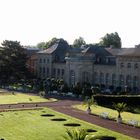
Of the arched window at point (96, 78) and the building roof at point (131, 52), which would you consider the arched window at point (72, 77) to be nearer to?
the arched window at point (96, 78)

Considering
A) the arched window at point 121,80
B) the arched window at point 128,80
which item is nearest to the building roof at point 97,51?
the arched window at point 121,80

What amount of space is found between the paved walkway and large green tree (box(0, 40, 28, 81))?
133 ft

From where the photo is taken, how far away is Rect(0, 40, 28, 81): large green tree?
10994cm

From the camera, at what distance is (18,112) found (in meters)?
56.0

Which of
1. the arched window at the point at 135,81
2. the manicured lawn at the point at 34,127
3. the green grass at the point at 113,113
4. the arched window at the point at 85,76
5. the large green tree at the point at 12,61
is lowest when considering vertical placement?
the manicured lawn at the point at 34,127

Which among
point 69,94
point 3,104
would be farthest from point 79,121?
point 69,94

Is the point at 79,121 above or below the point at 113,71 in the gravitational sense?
below

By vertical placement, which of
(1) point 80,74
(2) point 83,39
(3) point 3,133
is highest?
(2) point 83,39

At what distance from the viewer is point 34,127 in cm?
4462

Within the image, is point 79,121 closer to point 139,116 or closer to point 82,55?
point 139,116

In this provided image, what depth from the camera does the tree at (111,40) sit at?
506 ft

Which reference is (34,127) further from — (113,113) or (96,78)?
(96,78)

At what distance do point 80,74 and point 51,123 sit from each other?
1953 inches

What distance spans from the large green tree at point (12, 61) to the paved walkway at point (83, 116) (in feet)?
133
